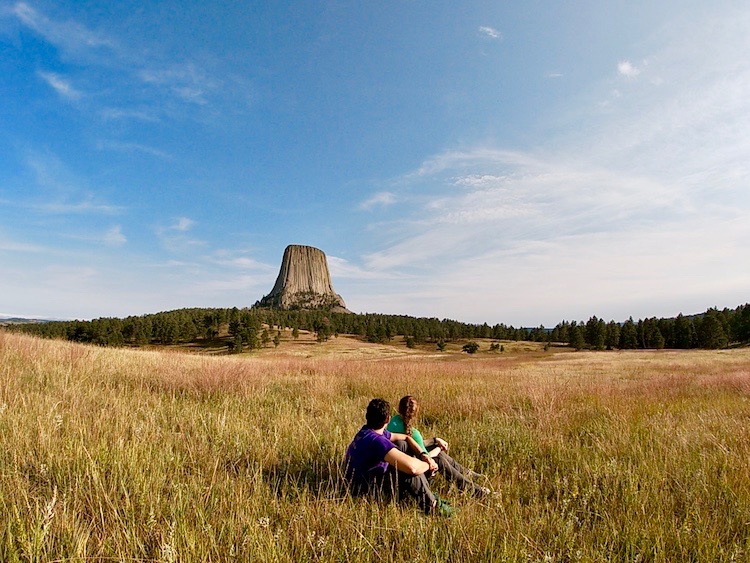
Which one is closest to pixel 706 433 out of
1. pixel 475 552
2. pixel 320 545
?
pixel 475 552

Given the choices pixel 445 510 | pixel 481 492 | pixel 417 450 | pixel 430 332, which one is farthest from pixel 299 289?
pixel 445 510

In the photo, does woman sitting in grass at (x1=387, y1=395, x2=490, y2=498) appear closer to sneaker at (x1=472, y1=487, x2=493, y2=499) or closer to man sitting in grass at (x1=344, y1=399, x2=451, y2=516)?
sneaker at (x1=472, y1=487, x2=493, y2=499)

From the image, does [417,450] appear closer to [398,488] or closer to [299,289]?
[398,488]

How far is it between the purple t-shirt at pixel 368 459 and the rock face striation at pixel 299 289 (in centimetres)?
17537

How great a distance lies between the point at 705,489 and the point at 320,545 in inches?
137

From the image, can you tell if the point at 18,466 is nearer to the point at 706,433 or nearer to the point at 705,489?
Result: the point at 705,489

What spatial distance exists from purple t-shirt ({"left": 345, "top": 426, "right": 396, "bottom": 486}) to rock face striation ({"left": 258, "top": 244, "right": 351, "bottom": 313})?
575ft

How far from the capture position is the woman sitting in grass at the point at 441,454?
3.49m

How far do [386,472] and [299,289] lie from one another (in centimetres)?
19101

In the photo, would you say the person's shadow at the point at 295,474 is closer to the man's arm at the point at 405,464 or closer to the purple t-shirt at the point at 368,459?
the purple t-shirt at the point at 368,459

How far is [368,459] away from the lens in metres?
3.39

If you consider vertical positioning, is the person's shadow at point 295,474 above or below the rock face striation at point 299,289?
below

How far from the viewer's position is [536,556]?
2.32 meters

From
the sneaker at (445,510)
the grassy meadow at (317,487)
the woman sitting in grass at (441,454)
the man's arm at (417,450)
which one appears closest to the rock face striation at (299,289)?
the grassy meadow at (317,487)
